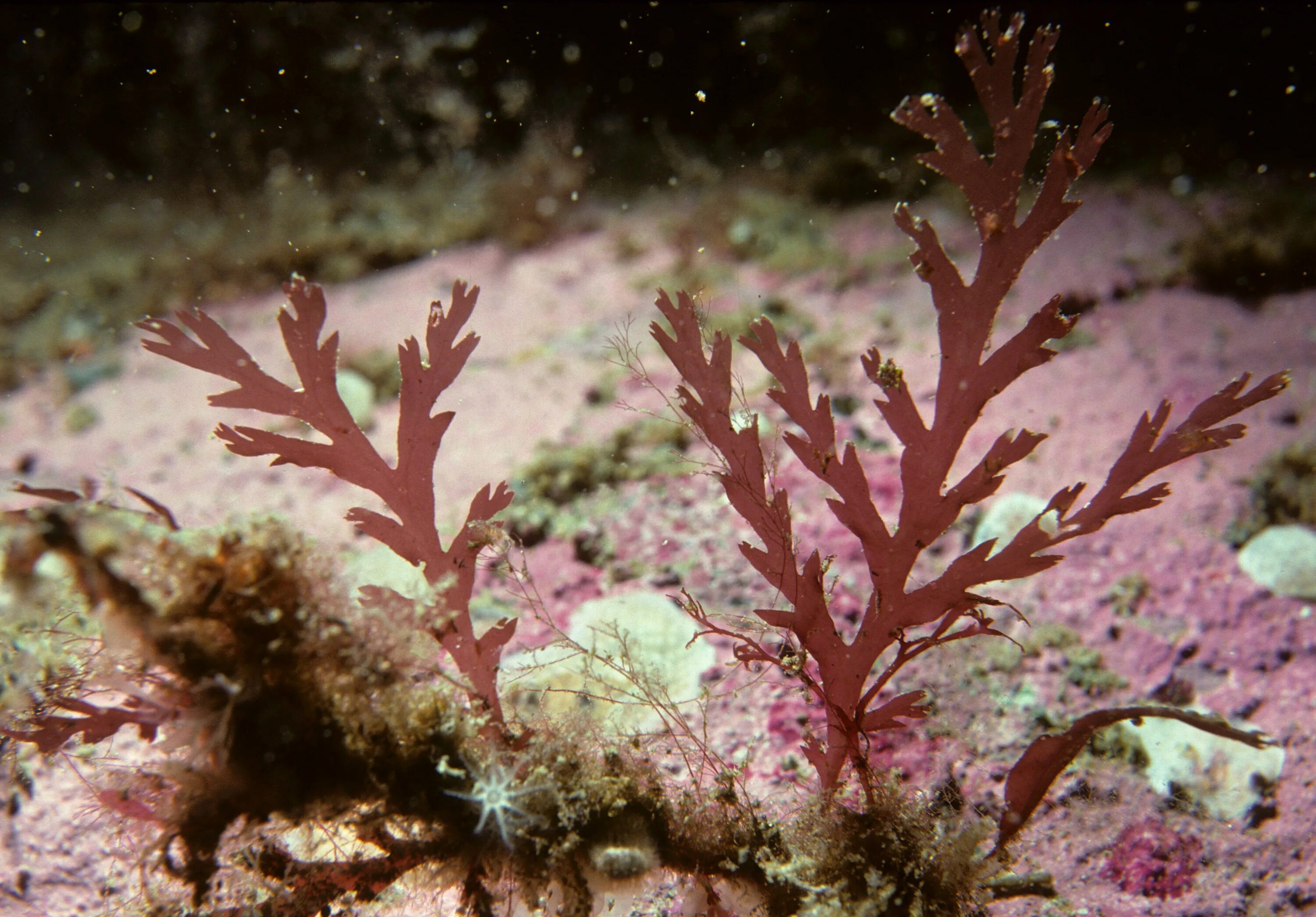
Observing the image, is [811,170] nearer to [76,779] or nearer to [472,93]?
[472,93]

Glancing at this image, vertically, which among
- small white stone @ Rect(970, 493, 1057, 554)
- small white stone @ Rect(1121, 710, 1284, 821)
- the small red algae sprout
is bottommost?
small white stone @ Rect(1121, 710, 1284, 821)

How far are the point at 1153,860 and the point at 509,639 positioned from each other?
6.72 feet

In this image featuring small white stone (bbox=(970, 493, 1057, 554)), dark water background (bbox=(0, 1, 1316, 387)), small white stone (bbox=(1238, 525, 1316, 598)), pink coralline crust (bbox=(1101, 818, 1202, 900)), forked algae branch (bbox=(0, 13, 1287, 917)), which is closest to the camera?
forked algae branch (bbox=(0, 13, 1287, 917))

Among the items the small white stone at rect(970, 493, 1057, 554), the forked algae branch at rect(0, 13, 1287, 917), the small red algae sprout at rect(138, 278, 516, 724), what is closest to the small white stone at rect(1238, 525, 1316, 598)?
the small white stone at rect(970, 493, 1057, 554)

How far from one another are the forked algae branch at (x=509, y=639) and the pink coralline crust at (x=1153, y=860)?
46 centimetres

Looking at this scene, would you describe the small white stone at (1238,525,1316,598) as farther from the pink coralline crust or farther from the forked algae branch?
the forked algae branch

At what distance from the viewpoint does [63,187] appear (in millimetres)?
9625

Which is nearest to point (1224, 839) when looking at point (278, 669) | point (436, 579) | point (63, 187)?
point (436, 579)

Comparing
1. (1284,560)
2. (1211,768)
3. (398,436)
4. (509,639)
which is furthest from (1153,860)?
(398,436)

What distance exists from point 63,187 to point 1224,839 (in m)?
13.4

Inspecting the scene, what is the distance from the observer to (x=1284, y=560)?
9.75 feet

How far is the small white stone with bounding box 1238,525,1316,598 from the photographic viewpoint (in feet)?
9.50

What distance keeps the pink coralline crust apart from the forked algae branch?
1.52ft

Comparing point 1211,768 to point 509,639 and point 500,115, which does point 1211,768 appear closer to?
point 509,639
